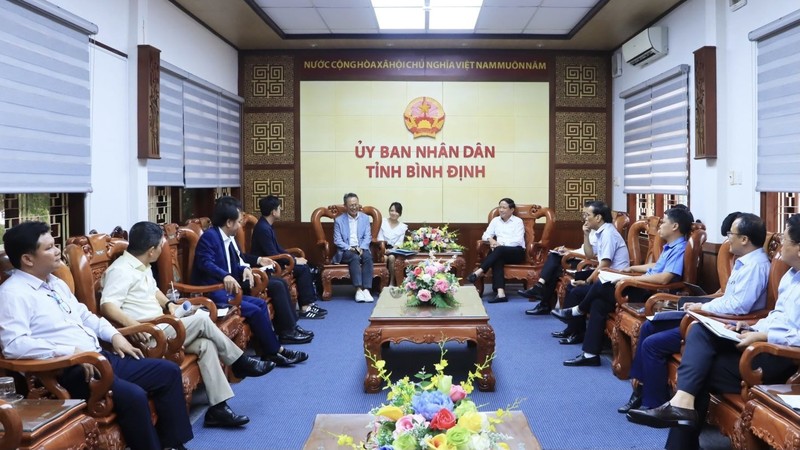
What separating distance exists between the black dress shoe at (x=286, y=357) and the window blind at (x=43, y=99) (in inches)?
66.5

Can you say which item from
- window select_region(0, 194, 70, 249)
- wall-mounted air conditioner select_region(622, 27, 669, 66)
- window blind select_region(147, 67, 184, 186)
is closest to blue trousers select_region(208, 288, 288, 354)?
window select_region(0, 194, 70, 249)

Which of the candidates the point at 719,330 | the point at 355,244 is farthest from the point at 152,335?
the point at 355,244

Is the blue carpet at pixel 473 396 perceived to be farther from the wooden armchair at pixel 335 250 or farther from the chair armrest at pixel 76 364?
the wooden armchair at pixel 335 250

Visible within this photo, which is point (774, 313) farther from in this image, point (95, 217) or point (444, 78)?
point (444, 78)

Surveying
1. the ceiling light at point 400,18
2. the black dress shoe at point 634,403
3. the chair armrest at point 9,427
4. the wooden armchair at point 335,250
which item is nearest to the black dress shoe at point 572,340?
the black dress shoe at point 634,403

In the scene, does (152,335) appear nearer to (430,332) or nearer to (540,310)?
(430,332)

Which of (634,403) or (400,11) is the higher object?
(400,11)

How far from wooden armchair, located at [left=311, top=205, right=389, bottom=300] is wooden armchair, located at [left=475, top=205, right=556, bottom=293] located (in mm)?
1102

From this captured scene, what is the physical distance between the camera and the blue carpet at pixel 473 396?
3.61 m

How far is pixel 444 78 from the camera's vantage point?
28.5ft

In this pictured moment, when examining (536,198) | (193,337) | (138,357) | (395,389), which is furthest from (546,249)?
(395,389)

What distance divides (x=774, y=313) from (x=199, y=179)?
5253mm

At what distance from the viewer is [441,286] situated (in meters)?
4.81

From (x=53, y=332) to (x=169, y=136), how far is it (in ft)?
10.8
